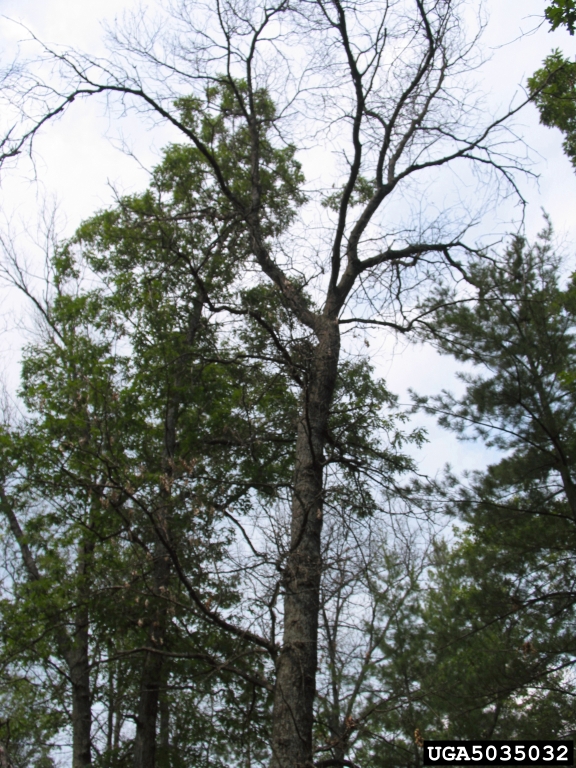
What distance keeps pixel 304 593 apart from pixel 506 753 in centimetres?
455

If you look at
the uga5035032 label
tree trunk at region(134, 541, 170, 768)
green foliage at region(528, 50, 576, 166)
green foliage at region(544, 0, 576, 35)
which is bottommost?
the uga5035032 label

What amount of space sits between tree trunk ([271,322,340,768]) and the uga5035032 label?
2494 mm

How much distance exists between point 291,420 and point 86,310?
5.10m

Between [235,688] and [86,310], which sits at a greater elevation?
[86,310]

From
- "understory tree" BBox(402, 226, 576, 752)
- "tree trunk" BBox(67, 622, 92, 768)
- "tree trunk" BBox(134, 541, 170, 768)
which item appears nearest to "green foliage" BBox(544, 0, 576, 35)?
"understory tree" BBox(402, 226, 576, 752)

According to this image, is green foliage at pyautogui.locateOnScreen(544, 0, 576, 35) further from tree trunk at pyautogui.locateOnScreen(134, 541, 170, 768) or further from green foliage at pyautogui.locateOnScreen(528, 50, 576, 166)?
tree trunk at pyautogui.locateOnScreen(134, 541, 170, 768)

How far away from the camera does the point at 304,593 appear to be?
4102 millimetres

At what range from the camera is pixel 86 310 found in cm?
914

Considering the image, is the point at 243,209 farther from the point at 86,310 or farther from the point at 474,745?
the point at 474,745

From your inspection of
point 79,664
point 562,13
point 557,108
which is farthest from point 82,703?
point 557,108

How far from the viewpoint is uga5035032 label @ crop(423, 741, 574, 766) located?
606cm

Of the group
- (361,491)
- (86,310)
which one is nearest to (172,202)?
(86,310)

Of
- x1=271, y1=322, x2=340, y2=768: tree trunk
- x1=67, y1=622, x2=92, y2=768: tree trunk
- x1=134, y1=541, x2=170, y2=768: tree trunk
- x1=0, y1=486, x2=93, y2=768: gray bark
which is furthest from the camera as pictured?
x1=67, y1=622, x2=92, y2=768: tree trunk

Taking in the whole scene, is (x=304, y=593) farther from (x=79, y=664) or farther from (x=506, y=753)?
(x=79, y=664)
